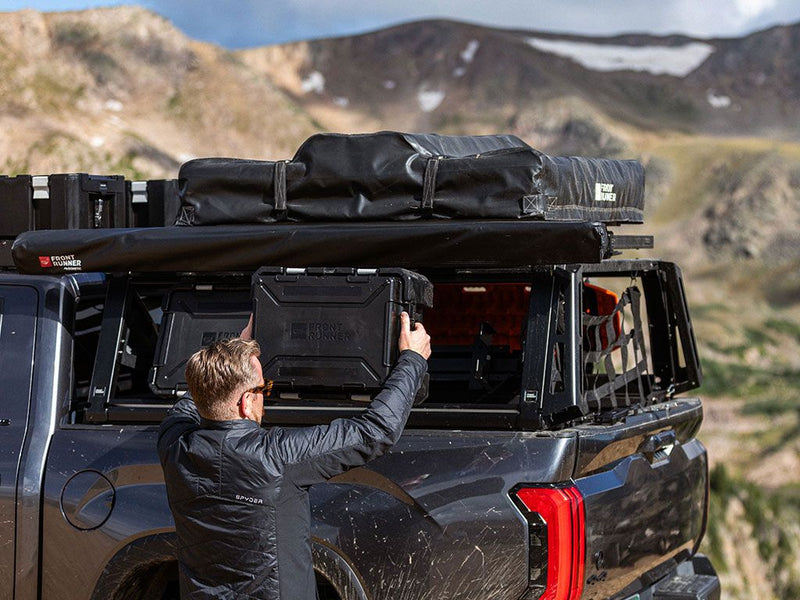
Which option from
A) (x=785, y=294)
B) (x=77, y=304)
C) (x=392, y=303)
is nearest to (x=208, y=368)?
(x=392, y=303)

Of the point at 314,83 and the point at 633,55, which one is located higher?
the point at 633,55

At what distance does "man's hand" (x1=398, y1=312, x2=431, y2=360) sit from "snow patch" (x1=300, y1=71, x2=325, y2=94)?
5633 centimetres

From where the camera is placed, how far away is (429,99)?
2489 inches

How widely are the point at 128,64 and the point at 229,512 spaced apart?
135ft

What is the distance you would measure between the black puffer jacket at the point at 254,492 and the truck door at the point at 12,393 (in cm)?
113

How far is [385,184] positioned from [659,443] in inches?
55.3

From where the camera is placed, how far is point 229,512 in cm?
331

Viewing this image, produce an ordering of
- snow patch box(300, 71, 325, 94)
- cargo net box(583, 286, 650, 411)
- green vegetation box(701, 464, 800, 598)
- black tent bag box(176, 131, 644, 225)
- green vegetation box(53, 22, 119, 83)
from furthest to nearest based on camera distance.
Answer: snow patch box(300, 71, 325, 94) → green vegetation box(53, 22, 119, 83) → green vegetation box(701, 464, 800, 598) → cargo net box(583, 286, 650, 411) → black tent bag box(176, 131, 644, 225)

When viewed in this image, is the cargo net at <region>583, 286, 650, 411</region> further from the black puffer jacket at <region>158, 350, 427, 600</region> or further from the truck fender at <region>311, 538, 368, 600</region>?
Result: the black puffer jacket at <region>158, 350, 427, 600</region>

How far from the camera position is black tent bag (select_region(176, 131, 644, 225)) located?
4230mm

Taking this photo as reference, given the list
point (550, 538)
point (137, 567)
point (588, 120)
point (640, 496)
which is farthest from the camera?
point (588, 120)

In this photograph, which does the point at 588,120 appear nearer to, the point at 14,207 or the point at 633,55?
the point at 633,55

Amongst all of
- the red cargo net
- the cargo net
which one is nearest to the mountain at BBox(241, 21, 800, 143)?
the red cargo net

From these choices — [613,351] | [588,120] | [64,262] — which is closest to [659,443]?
[613,351]
